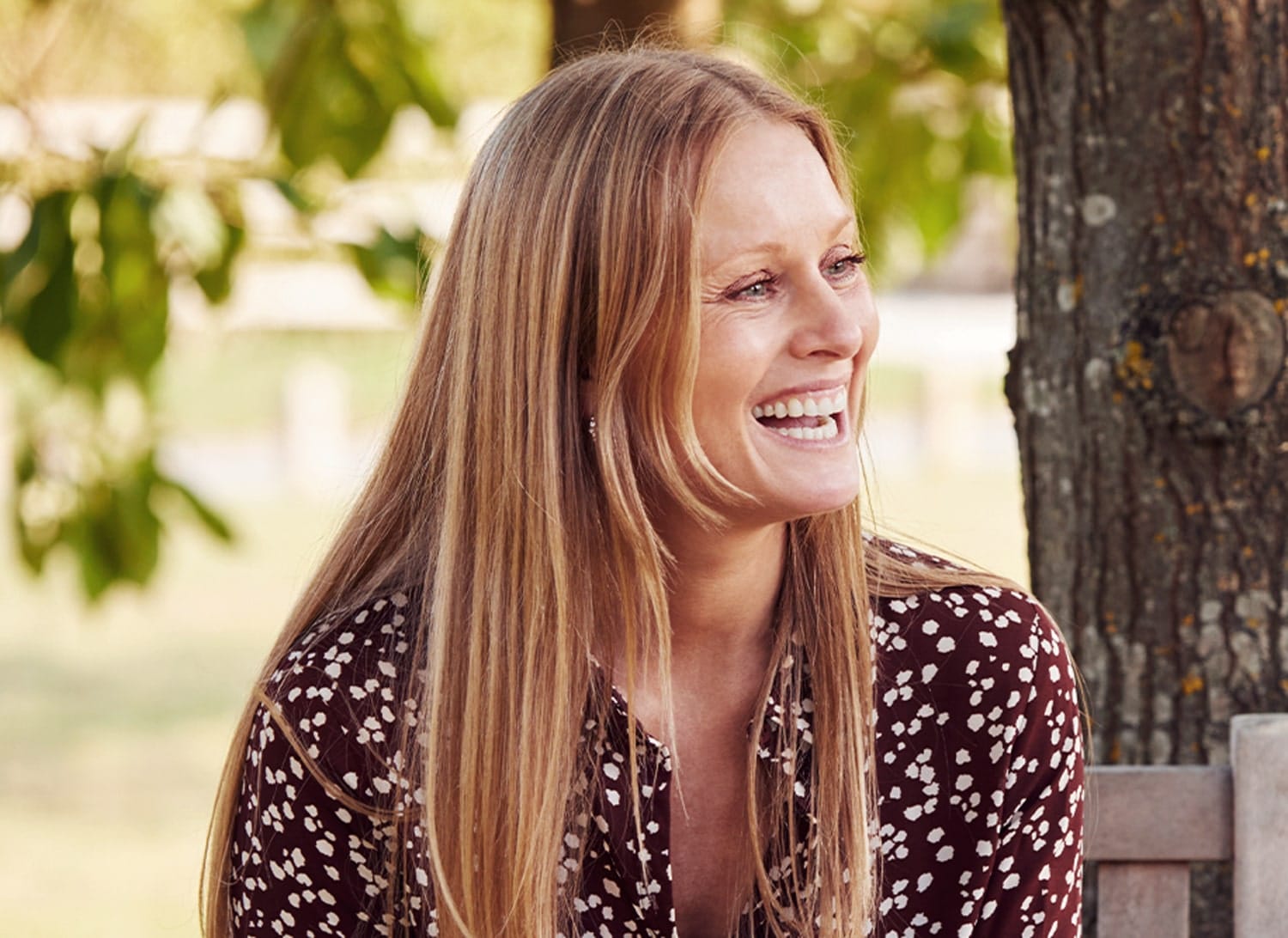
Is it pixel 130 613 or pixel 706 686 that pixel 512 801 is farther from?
pixel 130 613

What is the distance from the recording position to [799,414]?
5.48 feet

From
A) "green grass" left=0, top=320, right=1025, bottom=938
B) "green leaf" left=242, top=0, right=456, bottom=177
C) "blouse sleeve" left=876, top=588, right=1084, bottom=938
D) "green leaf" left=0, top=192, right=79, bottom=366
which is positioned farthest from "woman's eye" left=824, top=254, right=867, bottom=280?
"green leaf" left=242, top=0, right=456, bottom=177

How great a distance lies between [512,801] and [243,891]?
0.30 metres

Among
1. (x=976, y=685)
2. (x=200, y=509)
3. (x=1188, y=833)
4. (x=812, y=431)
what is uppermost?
(x=812, y=431)

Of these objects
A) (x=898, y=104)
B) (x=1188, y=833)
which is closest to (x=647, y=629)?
(x=1188, y=833)

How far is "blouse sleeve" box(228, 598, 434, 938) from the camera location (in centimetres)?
176

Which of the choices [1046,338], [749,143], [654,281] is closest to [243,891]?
[654,281]

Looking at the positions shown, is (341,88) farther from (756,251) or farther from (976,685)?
(976,685)

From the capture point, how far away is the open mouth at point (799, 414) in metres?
1.67

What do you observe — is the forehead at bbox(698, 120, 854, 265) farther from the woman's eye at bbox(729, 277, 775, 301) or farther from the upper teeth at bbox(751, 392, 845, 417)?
the upper teeth at bbox(751, 392, 845, 417)

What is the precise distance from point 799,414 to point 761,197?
0.20 metres

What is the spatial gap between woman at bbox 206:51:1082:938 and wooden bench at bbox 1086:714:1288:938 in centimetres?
5

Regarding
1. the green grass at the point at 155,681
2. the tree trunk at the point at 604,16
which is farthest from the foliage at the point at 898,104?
the green grass at the point at 155,681

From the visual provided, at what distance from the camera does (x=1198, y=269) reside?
1.97 metres
